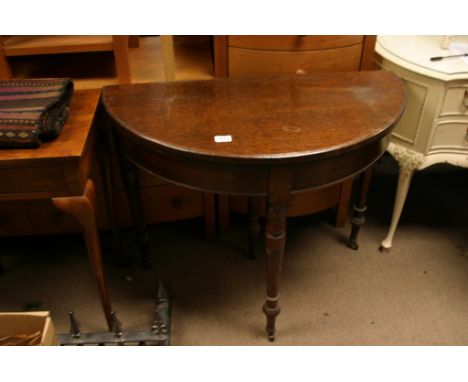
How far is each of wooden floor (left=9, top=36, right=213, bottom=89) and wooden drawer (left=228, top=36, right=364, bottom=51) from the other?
0.16m

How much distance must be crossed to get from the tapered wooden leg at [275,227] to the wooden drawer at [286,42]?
53 centimetres

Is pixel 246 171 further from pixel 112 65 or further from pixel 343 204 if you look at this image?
pixel 343 204

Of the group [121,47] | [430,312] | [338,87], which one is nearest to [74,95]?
[121,47]

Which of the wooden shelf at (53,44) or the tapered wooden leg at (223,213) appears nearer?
the wooden shelf at (53,44)

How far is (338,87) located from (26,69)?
3.23ft

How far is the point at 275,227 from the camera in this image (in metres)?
1.18

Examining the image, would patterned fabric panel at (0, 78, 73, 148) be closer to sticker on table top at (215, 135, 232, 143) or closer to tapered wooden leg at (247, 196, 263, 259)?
sticker on table top at (215, 135, 232, 143)

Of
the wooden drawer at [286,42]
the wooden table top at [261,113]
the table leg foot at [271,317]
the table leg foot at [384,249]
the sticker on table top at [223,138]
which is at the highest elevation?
the wooden drawer at [286,42]

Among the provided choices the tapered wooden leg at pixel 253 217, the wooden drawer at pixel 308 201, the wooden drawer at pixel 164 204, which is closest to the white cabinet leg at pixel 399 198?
the wooden drawer at pixel 308 201

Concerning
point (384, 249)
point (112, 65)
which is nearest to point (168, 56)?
point (112, 65)

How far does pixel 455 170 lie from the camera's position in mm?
2266

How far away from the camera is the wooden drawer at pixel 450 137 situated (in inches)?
58.2

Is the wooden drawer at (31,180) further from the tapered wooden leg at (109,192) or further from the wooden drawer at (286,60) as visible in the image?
the wooden drawer at (286,60)

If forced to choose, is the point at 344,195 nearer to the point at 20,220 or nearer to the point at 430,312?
the point at 430,312
